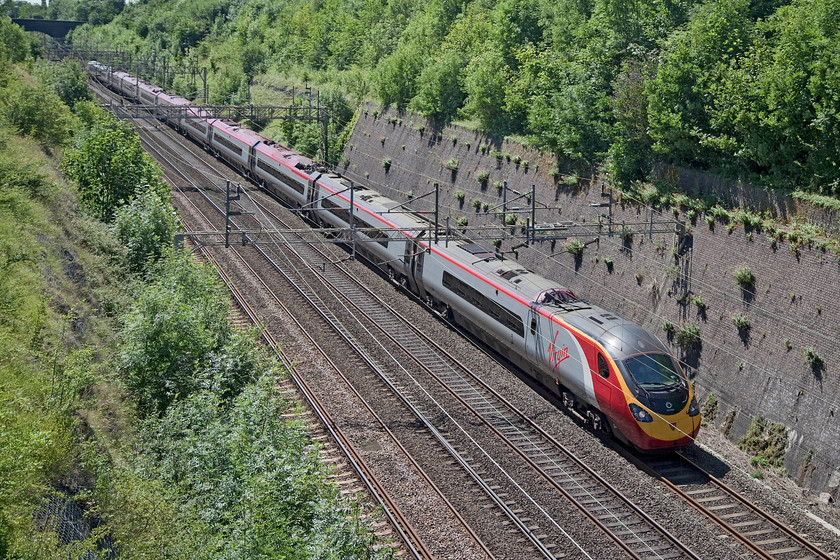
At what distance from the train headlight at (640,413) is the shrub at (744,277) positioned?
6479 mm

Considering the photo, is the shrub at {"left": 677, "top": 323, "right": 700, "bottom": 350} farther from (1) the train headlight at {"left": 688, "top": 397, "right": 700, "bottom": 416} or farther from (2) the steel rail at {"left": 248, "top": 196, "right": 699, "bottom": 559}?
(2) the steel rail at {"left": 248, "top": 196, "right": 699, "bottom": 559}

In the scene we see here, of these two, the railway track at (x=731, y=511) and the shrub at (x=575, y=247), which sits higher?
the shrub at (x=575, y=247)

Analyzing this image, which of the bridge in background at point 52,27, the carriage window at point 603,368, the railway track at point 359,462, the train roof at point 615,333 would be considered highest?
the bridge in background at point 52,27

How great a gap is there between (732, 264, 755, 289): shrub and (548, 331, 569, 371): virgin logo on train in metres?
5.94

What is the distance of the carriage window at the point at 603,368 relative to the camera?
18.1 m

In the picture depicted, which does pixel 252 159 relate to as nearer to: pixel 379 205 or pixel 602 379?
pixel 379 205

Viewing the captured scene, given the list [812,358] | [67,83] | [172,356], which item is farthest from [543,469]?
[67,83]

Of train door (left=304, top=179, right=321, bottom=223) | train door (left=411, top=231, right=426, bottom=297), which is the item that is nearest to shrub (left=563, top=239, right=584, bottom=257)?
train door (left=411, top=231, right=426, bottom=297)

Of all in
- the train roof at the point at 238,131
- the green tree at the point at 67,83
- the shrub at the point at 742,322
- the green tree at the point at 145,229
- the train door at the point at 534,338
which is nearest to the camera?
the train door at the point at 534,338

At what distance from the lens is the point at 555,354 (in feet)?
65.5

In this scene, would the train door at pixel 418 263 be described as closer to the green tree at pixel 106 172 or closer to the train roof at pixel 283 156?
the green tree at pixel 106 172

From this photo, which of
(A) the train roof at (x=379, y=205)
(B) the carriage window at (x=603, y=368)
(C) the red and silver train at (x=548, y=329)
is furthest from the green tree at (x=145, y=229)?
(B) the carriage window at (x=603, y=368)

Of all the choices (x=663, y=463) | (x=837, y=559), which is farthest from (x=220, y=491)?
(x=837, y=559)

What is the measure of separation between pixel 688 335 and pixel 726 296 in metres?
1.66
